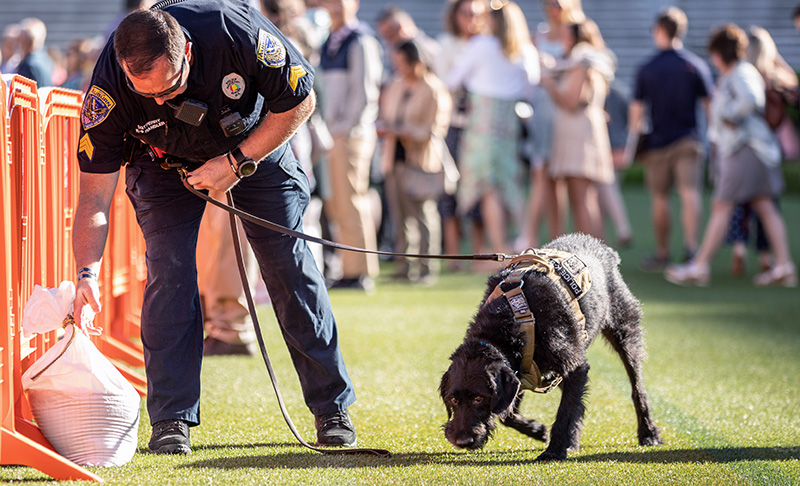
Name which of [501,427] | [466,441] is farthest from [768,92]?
[466,441]

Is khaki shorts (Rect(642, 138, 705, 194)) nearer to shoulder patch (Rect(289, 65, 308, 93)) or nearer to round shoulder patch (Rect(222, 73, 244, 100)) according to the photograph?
shoulder patch (Rect(289, 65, 308, 93))

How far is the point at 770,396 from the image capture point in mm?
4773

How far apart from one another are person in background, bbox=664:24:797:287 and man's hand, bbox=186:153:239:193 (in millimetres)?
6247

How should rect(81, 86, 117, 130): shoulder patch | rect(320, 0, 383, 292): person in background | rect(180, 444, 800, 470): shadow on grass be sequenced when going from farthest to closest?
rect(320, 0, 383, 292): person in background, rect(180, 444, 800, 470): shadow on grass, rect(81, 86, 117, 130): shoulder patch

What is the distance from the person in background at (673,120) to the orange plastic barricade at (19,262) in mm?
7140

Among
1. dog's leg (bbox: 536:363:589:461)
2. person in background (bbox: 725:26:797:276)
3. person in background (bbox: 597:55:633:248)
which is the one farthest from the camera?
person in background (bbox: 597:55:633:248)

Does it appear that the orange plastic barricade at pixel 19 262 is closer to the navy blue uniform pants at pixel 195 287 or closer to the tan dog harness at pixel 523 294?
the navy blue uniform pants at pixel 195 287

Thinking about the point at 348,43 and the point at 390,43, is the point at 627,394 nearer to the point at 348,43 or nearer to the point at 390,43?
the point at 348,43

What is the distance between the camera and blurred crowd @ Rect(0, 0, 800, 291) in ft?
27.6

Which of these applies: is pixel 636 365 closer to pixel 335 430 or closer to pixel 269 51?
pixel 335 430

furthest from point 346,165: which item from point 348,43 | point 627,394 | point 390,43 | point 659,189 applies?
point 627,394

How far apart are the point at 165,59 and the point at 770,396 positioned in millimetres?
3315

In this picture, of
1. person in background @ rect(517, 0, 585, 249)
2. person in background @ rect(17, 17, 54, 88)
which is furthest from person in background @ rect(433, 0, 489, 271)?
person in background @ rect(17, 17, 54, 88)

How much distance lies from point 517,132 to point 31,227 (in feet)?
22.3
